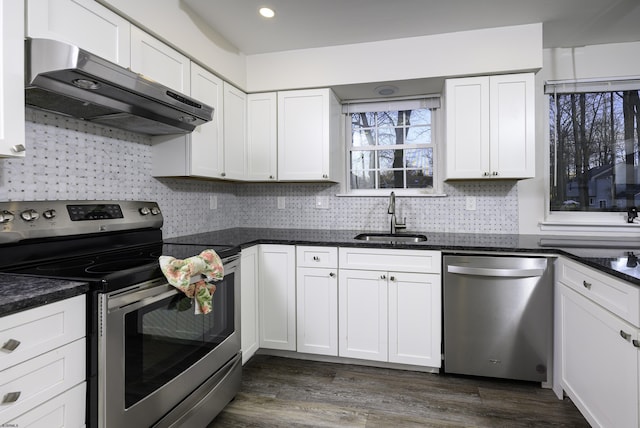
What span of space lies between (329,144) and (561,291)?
183cm

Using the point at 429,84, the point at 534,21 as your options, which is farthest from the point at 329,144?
the point at 534,21

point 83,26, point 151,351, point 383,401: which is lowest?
point 383,401

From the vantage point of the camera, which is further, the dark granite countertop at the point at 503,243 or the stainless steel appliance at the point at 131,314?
the dark granite countertop at the point at 503,243

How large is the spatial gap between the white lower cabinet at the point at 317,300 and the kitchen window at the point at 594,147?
1.85 m

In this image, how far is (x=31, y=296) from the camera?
996 millimetres

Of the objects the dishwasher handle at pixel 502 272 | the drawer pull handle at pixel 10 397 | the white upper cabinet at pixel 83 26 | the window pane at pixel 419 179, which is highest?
the white upper cabinet at pixel 83 26

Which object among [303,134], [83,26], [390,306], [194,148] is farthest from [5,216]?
[390,306]

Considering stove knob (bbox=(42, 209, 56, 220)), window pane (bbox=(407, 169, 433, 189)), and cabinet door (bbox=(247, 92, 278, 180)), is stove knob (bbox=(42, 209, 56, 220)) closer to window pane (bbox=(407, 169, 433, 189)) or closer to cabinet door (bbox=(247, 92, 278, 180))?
cabinet door (bbox=(247, 92, 278, 180))

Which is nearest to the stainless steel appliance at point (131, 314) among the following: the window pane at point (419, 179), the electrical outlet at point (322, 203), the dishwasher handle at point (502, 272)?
the electrical outlet at point (322, 203)

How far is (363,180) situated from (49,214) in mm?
2340

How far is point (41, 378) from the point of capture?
3.35 feet

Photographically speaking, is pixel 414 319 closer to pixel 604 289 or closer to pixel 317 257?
pixel 317 257

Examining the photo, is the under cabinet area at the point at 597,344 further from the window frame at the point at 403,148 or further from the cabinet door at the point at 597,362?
the window frame at the point at 403,148

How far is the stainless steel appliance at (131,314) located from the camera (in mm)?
1197
